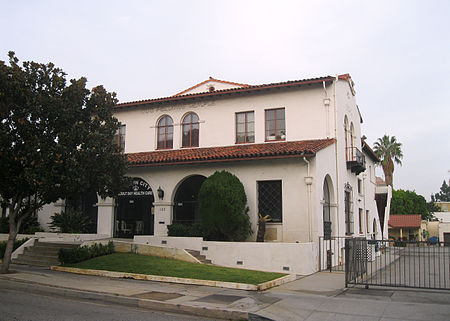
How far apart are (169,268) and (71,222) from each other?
8.21 meters

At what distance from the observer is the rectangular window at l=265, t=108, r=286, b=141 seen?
→ 818 inches

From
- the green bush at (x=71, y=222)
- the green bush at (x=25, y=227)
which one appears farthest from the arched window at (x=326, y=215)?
the green bush at (x=25, y=227)

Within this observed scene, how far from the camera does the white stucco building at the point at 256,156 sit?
58.0 feet

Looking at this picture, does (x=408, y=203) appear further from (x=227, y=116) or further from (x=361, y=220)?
(x=227, y=116)

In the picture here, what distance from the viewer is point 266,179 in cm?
1817

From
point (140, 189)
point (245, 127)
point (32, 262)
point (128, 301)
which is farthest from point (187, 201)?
point (128, 301)

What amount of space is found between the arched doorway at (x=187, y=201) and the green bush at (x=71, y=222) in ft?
14.7

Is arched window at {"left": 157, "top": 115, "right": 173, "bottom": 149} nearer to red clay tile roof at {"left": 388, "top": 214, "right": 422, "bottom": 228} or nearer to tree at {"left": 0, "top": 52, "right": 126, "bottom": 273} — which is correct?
tree at {"left": 0, "top": 52, "right": 126, "bottom": 273}

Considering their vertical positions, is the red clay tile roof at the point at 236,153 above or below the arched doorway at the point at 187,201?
above

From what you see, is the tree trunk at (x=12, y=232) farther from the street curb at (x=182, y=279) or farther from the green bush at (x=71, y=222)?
the green bush at (x=71, y=222)

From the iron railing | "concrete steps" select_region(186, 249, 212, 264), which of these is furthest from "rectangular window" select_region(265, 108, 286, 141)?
"concrete steps" select_region(186, 249, 212, 264)

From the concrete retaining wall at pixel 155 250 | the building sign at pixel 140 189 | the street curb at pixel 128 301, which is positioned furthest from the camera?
the building sign at pixel 140 189

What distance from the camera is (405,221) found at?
59.7 m

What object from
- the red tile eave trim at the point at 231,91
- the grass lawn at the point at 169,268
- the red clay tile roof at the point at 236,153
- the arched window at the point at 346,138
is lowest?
the grass lawn at the point at 169,268
